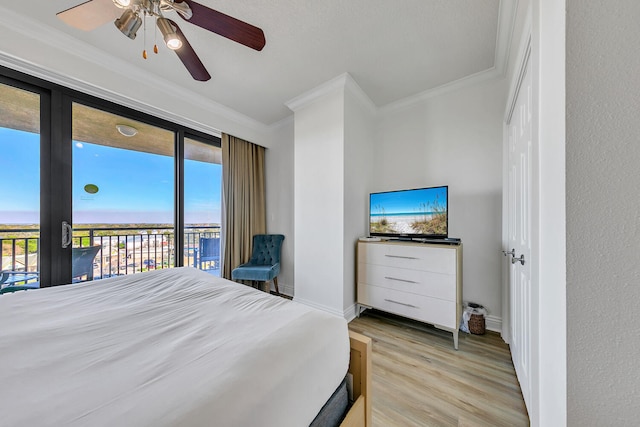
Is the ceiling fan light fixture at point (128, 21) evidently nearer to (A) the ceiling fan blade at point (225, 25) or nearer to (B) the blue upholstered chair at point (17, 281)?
(A) the ceiling fan blade at point (225, 25)

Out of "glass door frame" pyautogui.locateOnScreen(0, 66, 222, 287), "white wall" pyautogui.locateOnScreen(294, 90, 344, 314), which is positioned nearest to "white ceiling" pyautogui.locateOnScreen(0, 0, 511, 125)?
"white wall" pyautogui.locateOnScreen(294, 90, 344, 314)

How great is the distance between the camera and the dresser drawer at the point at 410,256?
6.36 feet

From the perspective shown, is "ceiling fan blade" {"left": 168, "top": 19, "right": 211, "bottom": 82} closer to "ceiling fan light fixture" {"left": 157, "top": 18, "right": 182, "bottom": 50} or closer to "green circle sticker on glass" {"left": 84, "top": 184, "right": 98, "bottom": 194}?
"ceiling fan light fixture" {"left": 157, "top": 18, "right": 182, "bottom": 50}

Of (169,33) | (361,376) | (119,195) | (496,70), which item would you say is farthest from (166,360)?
(496,70)

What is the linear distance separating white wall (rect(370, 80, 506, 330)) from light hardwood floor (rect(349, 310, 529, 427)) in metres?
0.57

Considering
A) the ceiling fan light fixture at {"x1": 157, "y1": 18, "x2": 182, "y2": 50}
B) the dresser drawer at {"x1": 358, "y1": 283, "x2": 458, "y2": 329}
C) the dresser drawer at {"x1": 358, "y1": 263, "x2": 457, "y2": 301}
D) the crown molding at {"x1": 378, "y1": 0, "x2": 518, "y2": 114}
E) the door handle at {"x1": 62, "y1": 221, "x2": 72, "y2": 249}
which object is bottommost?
the dresser drawer at {"x1": 358, "y1": 283, "x2": 458, "y2": 329}

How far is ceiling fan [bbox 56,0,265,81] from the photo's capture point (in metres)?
1.17

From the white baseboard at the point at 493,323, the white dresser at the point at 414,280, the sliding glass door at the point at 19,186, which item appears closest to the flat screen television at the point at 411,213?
the white dresser at the point at 414,280

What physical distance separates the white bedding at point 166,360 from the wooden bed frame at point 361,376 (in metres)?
0.10

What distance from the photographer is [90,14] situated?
126 centimetres

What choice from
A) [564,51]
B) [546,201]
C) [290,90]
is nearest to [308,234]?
[290,90]

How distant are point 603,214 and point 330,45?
2160mm

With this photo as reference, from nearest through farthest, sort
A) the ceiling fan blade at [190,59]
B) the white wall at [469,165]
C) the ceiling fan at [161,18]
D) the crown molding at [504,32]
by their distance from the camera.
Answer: the ceiling fan at [161,18] < the ceiling fan blade at [190,59] < the crown molding at [504,32] < the white wall at [469,165]

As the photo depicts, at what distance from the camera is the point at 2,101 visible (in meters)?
1.80
